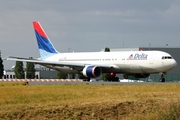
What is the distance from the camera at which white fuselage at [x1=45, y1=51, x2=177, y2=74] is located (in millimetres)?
54156

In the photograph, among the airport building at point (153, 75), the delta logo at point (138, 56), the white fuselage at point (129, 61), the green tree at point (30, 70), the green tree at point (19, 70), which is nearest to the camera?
the white fuselage at point (129, 61)

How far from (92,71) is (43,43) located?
14.8 metres

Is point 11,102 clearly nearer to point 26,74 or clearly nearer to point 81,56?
point 81,56

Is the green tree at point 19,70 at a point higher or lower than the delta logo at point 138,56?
higher

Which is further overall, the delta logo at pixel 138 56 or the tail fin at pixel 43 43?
the tail fin at pixel 43 43

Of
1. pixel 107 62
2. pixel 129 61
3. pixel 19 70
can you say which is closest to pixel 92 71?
pixel 107 62

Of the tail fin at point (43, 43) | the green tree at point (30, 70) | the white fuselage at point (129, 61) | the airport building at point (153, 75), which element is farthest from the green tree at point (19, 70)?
the white fuselage at point (129, 61)

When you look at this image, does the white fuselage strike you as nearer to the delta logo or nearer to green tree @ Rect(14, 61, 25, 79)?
the delta logo

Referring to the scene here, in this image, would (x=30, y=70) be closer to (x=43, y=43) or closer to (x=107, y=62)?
(x=43, y=43)

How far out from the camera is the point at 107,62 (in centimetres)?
5953

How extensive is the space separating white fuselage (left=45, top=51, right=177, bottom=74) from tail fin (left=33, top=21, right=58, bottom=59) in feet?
13.5

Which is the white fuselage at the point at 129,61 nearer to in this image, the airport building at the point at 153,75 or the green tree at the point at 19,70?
the airport building at the point at 153,75

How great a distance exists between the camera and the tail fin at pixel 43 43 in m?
68.8

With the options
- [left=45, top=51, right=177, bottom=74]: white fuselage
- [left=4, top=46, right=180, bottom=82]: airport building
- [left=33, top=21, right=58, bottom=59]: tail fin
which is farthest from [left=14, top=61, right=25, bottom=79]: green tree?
[left=45, top=51, right=177, bottom=74]: white fuselage
